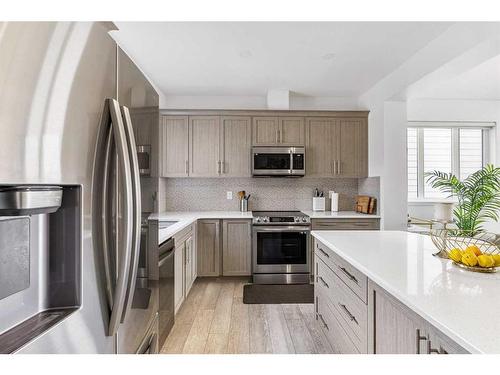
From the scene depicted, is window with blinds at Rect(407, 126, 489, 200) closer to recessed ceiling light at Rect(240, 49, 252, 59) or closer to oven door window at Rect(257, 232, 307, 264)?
oven door window at Rect(257, 232, 307, 264)

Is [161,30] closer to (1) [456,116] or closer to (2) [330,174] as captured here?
(2) [330,174]

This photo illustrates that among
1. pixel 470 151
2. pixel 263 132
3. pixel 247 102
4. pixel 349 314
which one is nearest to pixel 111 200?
pixel 349 314

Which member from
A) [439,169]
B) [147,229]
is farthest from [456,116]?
[147,229]

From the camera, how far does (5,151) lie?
588 mm

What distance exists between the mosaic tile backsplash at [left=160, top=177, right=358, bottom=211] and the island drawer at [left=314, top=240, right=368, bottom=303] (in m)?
2.19

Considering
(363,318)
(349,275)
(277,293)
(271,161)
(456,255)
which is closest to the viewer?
(456,255)

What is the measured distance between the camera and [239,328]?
2.77m

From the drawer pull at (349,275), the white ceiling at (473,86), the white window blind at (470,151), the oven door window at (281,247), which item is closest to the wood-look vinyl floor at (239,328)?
the oven door window at (281,247)

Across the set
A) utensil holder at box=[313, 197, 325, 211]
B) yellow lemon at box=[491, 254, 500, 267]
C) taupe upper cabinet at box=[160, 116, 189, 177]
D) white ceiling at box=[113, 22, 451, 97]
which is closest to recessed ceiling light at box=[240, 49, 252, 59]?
white ceiling at box=[113, 22, 451, 97]

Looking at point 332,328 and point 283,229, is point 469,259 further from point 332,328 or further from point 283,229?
point 283,229

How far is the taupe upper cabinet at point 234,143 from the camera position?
4.33 meters

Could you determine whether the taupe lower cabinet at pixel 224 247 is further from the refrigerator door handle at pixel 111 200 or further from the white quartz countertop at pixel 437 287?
the refrigerator door handle at pixel 111 200

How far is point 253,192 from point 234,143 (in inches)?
32.7
